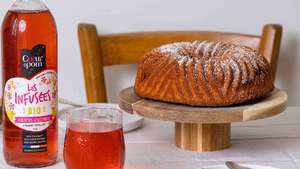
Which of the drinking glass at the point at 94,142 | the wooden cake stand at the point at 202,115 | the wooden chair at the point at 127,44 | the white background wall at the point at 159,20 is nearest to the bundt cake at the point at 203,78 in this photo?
the wooden cake stand at the point at 202,115

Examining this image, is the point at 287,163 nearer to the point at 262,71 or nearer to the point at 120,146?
the point at 262,71

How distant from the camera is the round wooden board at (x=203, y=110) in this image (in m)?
1.10

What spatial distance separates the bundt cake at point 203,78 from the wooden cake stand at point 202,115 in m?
0.01

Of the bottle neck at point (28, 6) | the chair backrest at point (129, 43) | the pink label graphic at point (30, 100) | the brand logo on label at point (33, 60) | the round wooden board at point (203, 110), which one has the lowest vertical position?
the chair backrest at point (129, 43)

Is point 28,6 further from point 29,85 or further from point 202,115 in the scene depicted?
point 202,115

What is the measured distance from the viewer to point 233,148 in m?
1.22

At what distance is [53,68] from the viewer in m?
1.07

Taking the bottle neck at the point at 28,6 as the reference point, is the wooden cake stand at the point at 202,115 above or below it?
below

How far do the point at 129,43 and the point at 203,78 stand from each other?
0.77 m

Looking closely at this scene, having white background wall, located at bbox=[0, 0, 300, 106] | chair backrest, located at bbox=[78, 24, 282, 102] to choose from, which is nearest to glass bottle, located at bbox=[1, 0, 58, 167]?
chair backrest, located at bbox=[78, 24, 282, 102]

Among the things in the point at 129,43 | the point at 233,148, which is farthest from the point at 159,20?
the point at 233,148

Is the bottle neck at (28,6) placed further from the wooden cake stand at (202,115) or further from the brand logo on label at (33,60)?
the wooden cake stand at (202,115)

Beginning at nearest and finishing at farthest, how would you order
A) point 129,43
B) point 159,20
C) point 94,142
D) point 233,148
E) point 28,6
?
point 94,142
point 28,6
point 233,148
point 129,43
point 159,20

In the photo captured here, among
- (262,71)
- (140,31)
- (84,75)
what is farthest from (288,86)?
(262,71)
